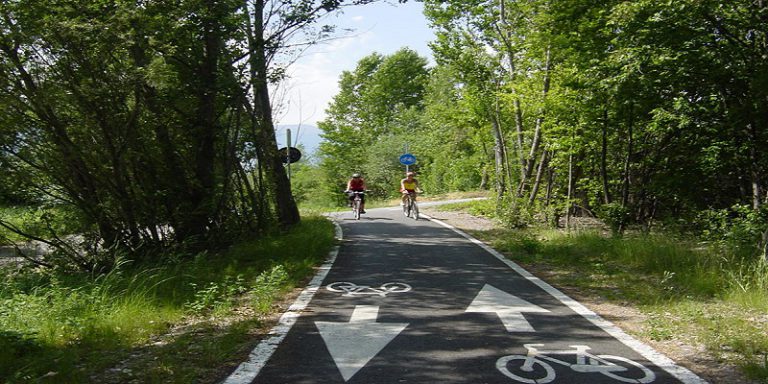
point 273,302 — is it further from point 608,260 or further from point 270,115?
point 270,115

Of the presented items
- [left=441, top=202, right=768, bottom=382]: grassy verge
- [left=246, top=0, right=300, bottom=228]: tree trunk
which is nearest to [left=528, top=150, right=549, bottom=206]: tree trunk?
[left=441, top=202, right=768, bottom=382]: grassy verge

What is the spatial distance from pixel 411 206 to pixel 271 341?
16172 millimetres

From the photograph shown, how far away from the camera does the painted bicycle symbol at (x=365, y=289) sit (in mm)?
8203

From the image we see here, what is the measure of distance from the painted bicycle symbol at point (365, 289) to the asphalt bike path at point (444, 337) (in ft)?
0.05

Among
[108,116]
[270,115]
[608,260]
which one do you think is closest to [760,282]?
[608,260]

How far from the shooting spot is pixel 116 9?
966cm

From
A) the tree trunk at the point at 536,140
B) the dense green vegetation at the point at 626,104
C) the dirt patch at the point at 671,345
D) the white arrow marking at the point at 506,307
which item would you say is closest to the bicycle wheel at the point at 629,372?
the dirt patch at the point at 671,345

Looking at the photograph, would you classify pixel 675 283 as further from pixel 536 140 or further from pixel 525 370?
pixel 536 140

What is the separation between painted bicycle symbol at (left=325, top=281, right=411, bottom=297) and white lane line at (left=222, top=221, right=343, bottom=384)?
0.27m

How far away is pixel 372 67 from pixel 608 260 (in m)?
62.1

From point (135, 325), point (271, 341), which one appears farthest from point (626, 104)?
point (135, 325)

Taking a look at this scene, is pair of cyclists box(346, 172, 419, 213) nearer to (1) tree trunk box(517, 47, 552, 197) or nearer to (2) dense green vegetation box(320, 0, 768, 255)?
(2) dense green vegetation box(320, 0, 768, 255)

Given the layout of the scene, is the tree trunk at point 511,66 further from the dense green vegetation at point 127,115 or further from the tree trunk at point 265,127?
the dense green vegetation at point 127,115

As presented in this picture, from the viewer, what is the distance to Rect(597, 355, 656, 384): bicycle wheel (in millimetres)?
4608
